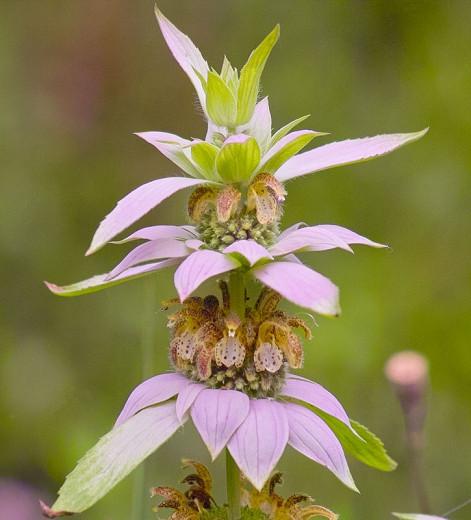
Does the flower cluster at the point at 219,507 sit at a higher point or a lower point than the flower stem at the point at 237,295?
lower

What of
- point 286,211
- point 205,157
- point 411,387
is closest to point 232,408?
point 205,157

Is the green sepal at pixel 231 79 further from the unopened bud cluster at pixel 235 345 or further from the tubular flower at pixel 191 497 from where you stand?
the tubular flower at pixel 191 497

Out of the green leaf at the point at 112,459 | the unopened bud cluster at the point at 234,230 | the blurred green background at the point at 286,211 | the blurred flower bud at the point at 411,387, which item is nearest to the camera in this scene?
the green leaf at the point at 112,459

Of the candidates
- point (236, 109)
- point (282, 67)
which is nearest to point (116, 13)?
point (282, 67)

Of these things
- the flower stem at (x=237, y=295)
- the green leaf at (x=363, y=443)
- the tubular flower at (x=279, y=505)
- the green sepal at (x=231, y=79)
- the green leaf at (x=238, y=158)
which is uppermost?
the green sepal at (x=231, y=79)

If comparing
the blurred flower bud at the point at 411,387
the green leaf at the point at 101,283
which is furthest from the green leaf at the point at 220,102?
Answer: the blurred flower bud at the point at 411,387

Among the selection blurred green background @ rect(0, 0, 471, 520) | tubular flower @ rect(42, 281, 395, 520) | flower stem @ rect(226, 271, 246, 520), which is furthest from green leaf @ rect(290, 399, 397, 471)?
blurred green background @ rect(0, 0, 471, 520)

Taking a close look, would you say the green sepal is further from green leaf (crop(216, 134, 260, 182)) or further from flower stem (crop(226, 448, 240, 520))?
flower stem (crop(226, 448, 240, 520))
